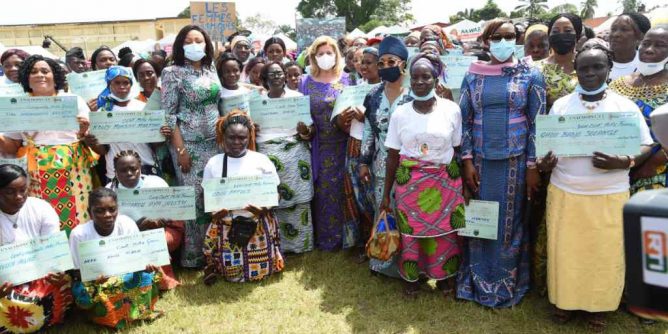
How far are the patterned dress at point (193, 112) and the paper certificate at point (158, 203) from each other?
→ 15.6 inches

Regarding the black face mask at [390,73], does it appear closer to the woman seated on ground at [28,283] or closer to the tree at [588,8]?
the woman seated on ground at [28,283]

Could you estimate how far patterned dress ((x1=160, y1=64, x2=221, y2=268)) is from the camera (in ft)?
15.6

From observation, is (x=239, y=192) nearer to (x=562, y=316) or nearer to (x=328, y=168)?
(x=328, y=168)

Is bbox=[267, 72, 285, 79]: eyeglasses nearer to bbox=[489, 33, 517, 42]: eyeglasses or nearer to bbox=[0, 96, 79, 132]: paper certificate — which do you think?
bbox=[0, 96, 79, 132]: paper certificate

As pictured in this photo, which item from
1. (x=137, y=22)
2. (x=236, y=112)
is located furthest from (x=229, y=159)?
(x=137, y=22)

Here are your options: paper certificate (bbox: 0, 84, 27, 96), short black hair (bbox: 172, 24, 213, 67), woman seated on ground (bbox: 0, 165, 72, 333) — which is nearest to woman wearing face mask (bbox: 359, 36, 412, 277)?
short black hair (bbox: 172, 24, 213, 67)

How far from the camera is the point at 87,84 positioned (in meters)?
5.35

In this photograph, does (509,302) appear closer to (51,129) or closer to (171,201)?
A: (171,201)

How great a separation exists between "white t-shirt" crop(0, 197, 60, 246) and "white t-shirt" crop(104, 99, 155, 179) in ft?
2.71

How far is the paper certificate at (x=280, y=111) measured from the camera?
505 cm

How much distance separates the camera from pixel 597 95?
354 centimetres

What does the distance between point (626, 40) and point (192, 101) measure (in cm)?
403

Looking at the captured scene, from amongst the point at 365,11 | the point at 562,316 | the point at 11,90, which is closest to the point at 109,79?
the point at 11,90

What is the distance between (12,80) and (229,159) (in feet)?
9.65
